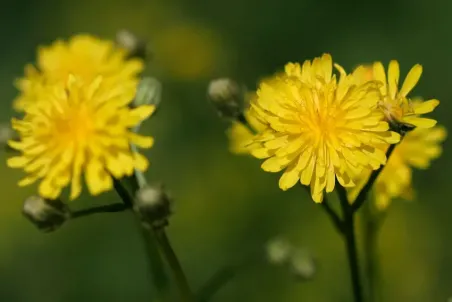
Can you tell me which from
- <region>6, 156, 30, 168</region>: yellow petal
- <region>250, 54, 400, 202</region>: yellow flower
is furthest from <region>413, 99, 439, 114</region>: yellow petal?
<region>6, 156, 30, 168</region>: yellow petal

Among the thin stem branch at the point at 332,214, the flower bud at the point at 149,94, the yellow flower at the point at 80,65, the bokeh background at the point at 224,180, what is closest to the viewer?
the thin stem branch at the point at 332,214

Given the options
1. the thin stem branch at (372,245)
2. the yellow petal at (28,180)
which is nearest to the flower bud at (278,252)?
the thin stem branch at (372,245)

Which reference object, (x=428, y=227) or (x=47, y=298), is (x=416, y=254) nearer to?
(x=428, y=227)

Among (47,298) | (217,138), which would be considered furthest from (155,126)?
(47,298)

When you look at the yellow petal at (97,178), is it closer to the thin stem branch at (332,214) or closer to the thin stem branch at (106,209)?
the thin stem branch at (106,209)

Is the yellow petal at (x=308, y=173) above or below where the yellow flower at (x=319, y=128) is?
below
